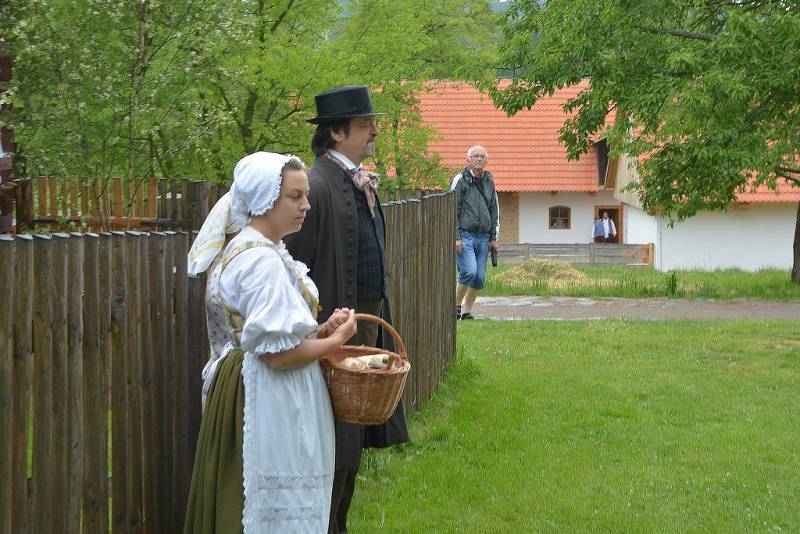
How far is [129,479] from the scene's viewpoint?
14.5 feet

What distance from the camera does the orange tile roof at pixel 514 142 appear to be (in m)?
40.8

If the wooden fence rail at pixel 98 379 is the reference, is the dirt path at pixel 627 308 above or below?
below

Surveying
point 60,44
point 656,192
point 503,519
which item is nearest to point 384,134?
point 656,192

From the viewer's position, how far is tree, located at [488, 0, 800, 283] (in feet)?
41.8

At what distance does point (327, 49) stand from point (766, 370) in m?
8.93

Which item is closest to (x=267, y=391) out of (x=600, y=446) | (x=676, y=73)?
(x=600, y=446)

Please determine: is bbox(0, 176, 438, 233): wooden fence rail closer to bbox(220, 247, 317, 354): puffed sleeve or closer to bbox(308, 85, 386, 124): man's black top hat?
bbox(308, 85, 386, 124): man's black top hat

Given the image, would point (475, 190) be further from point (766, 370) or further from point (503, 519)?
point (503, 519)

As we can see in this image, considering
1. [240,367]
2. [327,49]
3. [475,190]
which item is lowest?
[240,367]

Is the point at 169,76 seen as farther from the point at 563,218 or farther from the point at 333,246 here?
the point at 563,218

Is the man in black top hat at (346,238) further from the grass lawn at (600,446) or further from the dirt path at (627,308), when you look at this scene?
the dirt path at (627,308)

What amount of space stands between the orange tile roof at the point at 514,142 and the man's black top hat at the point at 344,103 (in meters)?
34.9

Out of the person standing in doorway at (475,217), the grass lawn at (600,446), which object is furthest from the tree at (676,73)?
the grass lawn at (600,446)

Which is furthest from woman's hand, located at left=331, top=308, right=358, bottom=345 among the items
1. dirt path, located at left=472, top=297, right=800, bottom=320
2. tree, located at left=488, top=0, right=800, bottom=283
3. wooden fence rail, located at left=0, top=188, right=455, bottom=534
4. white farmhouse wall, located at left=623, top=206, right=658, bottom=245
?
white farmhouse wall, located at left=623, top=206, right=658, bottom=245
